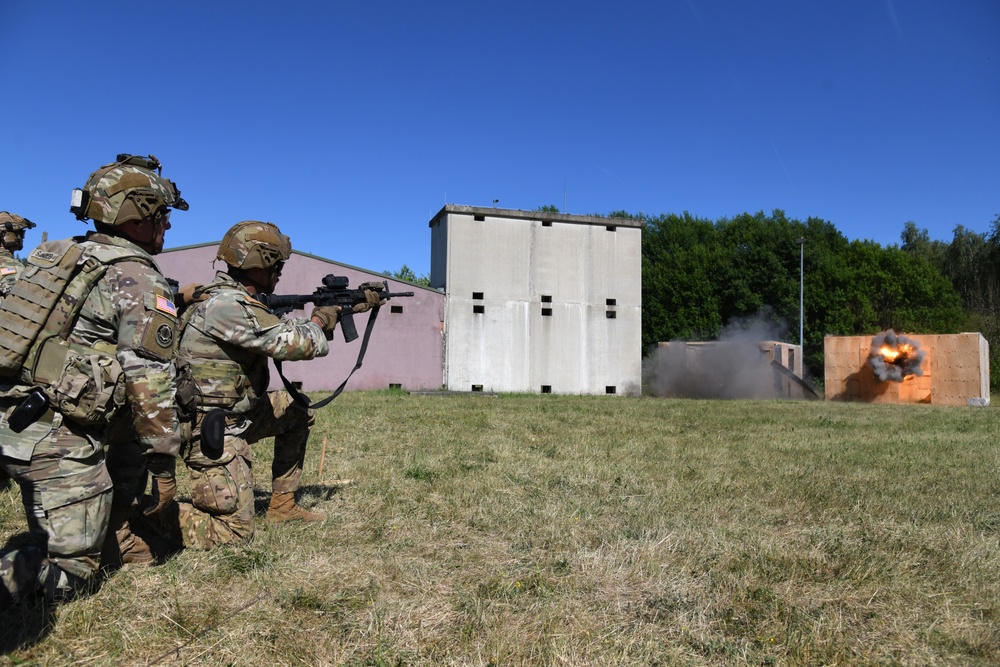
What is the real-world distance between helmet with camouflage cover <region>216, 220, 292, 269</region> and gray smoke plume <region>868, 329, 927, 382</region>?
25.1 m

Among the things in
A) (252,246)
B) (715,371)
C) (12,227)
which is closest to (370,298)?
(252,246)

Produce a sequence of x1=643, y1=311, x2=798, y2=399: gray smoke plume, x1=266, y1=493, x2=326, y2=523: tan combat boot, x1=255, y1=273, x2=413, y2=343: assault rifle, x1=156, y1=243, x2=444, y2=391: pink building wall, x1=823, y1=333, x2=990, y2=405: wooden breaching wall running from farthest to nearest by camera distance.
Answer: x1=643, y1=311, x2=798, y2=399: gray smoke plume < x1=156, y1=243, x2=444, y2=391: pink building wall < x1=823, y1=333, x2=990, y2=405: wooden breaching wall < x1=255, y1=273, x2=413, y2=343: assault rifle < x1=266, y1=493, x2=326, y2=523: tan combat boot

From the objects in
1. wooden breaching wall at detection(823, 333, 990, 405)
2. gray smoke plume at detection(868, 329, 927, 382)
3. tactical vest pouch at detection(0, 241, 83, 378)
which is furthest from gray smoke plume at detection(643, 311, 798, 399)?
tactical vest pouch at detection(0, 241, 83, 378)

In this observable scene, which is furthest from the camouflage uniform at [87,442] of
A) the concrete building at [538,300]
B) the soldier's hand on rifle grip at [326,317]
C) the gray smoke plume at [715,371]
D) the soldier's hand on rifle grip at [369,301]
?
the gray smoke plume at [715,371]

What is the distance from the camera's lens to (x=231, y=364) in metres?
4.45

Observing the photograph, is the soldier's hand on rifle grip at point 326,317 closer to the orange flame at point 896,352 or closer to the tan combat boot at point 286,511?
the tan combat boot at point 286,511

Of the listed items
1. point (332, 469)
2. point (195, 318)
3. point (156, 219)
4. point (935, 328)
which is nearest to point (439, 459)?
point (332, 469)

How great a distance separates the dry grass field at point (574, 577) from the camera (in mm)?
3037

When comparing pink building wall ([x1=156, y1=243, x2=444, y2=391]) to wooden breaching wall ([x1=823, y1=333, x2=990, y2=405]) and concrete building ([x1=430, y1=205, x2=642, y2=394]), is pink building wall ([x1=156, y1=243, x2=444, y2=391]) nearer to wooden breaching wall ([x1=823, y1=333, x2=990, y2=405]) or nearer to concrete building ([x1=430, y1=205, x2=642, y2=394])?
concrete building ([x1=430, y1=205, x2=642, y2=394])

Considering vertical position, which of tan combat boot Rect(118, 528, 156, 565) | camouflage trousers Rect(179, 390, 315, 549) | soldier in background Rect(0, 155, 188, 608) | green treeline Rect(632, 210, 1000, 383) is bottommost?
tan combat boot Rect(118, 528, 156, 565)

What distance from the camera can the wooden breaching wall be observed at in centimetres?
2402

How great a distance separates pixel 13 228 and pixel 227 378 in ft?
11.3

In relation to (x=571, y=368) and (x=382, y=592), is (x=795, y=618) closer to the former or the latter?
(x=382, y=592)

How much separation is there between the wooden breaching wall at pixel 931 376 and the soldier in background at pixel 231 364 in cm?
2556
